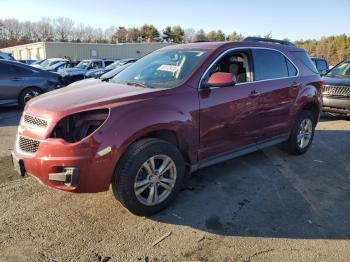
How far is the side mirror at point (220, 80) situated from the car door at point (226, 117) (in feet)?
0.24

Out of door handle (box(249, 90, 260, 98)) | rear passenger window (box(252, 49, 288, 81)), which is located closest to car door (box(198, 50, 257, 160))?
door handle (box(249, 90, 260, 98))

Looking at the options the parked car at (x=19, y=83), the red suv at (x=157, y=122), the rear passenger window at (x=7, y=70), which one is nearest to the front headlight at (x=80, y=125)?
the red suv at (x=157, y=122)

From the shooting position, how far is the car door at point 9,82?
1034cm

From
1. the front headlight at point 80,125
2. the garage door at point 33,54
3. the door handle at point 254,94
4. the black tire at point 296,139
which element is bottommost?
the black tire at point 296,139

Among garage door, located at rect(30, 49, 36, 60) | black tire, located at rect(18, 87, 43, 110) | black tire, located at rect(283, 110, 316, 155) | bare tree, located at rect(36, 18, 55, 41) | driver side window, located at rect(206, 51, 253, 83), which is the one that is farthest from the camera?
bare tree, located at rect(36, 18, 55, 41)

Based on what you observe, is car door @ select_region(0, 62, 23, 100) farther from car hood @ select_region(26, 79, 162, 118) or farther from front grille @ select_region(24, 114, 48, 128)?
front grille @ select_region(24, 114, 48, 128)

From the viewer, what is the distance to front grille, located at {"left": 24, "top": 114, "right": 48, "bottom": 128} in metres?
3.54

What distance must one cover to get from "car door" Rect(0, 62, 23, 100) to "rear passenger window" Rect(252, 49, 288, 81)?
26.5 feet

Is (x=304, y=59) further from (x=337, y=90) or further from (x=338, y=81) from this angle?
(x=338, y=81)

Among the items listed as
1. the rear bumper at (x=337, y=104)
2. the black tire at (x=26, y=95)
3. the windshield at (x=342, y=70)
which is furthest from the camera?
the black tire at (x=26, y=95)

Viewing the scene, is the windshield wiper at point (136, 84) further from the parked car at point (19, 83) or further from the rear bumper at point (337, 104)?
the parked car at point (19, 83)

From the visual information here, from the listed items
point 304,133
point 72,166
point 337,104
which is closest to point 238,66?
point 304,133

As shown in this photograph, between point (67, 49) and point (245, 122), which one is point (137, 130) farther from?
point (67, 49)

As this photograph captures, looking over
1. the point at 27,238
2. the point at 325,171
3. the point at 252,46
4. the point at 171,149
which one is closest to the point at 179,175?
the point at 171,149
